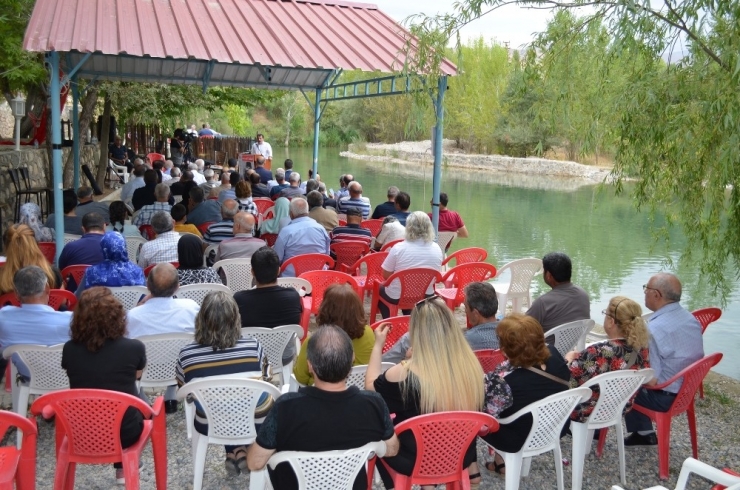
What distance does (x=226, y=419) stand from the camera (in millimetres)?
2992

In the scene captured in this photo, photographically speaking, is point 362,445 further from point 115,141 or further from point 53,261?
point 115,141

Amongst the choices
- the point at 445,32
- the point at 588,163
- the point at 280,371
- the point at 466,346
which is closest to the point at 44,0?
the point at 445,32

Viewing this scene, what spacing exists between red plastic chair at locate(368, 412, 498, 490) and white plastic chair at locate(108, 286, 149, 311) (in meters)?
2.22

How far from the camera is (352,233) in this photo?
6.66 m

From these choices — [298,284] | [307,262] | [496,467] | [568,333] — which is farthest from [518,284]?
[496,467]

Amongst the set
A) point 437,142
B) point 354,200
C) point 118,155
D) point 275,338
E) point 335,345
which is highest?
point 437,142

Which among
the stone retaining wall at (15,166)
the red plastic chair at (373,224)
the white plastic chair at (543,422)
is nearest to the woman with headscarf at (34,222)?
the stone retaining wall at (15,166)

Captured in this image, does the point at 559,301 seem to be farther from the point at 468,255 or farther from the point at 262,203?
the point at 262,203

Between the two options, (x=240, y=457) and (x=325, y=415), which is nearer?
(x=325, y=415)

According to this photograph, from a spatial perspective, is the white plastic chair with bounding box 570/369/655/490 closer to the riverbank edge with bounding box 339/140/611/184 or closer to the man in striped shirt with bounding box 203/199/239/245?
the man in striped shirt with bounding box 203/199/239/245

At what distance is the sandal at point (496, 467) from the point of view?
3.51 metres

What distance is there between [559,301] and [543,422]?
4.29 ft

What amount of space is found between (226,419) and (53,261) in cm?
403

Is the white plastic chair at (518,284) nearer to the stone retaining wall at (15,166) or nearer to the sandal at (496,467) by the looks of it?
the sandal at (496,467)
